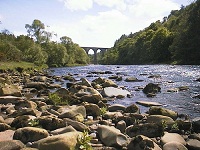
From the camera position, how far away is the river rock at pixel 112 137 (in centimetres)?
725

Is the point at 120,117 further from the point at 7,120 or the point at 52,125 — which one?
the point at 7,120

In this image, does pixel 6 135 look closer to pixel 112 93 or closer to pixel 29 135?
pixel 29 135

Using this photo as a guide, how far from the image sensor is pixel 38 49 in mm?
74000

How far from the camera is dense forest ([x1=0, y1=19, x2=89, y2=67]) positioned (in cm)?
5683

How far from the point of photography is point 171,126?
9.45 meters

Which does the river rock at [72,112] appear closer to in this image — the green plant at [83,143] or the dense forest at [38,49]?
the green plant at [83,143]

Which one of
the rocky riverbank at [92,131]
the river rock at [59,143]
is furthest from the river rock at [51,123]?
the river rock at [59,143]

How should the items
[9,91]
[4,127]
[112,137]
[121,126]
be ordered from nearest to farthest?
[112,137] → [4,127] → [121,126] → [9,91]

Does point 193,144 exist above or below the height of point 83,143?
below

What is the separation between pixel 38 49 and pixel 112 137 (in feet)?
228

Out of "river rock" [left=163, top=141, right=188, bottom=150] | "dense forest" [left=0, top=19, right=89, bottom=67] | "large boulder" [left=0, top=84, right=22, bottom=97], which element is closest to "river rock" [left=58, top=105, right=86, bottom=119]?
"river rock" [left=163, top=141, right=188, bottom=150]

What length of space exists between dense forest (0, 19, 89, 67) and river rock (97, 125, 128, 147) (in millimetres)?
41002

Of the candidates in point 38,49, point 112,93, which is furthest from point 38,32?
point 112,93

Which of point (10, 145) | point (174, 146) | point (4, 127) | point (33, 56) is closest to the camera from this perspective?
point (10, 145)
